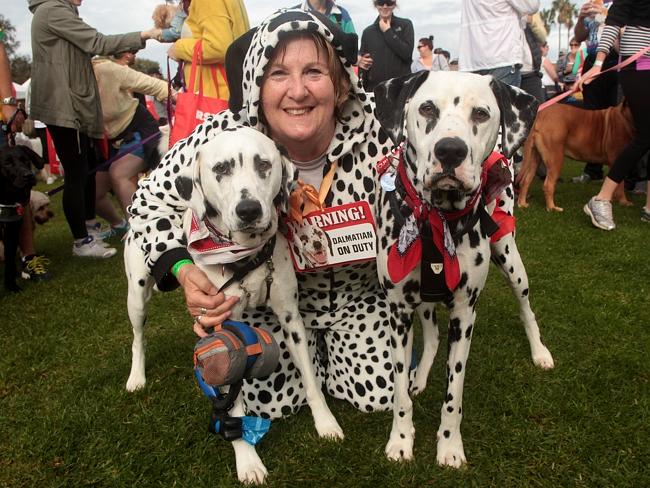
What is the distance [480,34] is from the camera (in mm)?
5855

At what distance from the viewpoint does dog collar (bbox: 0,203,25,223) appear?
466cm

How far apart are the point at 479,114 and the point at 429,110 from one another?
181mm

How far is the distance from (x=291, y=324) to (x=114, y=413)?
1.19 metres

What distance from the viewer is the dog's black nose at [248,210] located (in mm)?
2014

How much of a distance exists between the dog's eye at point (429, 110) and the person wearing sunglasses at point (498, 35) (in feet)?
14.5

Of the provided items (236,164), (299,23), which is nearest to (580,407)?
(236,164)

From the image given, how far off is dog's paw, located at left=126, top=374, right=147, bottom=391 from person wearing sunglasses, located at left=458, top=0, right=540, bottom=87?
4.91m

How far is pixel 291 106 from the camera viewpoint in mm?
2430

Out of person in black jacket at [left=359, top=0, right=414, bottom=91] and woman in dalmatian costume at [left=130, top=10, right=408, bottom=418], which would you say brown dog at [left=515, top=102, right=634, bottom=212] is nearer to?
person in black jacket at [left=359, top=0, right=414, bottom=91]

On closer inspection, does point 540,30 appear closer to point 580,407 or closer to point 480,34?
point 480,34

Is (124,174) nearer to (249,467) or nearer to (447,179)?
(249,467)

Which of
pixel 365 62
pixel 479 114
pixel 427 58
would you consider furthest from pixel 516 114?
pixel 427 58

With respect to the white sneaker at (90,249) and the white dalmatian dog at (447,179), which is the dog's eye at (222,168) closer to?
the white dalmatian dog at (447,179)

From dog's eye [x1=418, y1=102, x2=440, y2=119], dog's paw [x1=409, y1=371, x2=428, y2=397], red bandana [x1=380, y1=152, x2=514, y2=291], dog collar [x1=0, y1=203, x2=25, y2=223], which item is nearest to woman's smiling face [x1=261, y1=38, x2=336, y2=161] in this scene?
red bandana [x1=380, y1=152, x2=514, y2=291]
